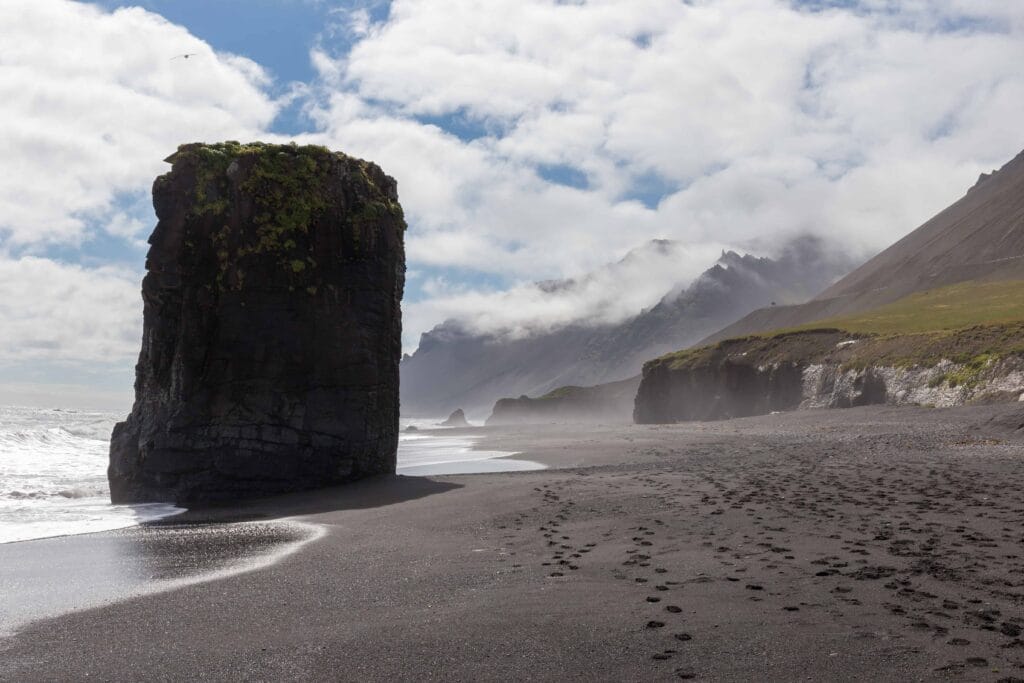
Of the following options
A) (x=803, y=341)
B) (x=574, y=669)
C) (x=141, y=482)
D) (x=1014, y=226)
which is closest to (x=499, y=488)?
(x=141, y=482)

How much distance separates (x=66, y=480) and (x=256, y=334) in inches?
480

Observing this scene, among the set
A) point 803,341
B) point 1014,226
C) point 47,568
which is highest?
point 1014,226

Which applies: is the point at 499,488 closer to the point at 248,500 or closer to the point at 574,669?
the point at 248,500

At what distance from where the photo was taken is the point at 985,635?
6605 millimetres

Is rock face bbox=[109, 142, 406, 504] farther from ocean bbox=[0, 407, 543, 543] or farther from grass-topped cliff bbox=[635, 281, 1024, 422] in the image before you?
grass-topped cliff bbox=[635, 281, 1024, 422]

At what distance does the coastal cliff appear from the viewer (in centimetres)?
4641

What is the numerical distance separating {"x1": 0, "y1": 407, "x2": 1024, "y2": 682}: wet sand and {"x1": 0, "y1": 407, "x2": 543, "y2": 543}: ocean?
6300 mm

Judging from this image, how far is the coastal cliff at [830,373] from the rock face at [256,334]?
3789 cm

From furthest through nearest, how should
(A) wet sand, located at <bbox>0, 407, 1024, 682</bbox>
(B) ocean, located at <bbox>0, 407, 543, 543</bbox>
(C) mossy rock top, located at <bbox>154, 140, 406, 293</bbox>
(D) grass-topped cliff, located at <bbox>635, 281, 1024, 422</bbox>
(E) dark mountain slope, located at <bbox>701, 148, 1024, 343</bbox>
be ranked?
(E) dark mountain slope, located at <bbox>701, 148, 1024, 343</bbox>, (D) grass-topped cliff, located at <bbox>635, 281, 1024, 422</bbox>, (C) mossy rock top, located at <bbox>154, 140, 406, 293</bbox>, (B) ocean, located at <bbox>0, 407, 543, 543</bbox>, (A) wet sand, located at <bbox>0, 407, 1024, 682</bbox>

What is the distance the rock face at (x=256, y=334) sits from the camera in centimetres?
2219

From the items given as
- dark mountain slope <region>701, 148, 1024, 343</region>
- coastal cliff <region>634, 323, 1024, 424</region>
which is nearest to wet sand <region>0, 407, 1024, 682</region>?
coastal cliff <region>634, 323, 1024, 424</region>

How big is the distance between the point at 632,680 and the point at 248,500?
18.0 meters

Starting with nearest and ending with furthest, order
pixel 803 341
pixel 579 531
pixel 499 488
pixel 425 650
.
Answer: pixel 425 650 < pixel 579 531 < pixel 499 488 < pixel 803 341

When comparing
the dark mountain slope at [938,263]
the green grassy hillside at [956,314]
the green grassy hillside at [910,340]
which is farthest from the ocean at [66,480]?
the dark mountain slope at [938,263]
